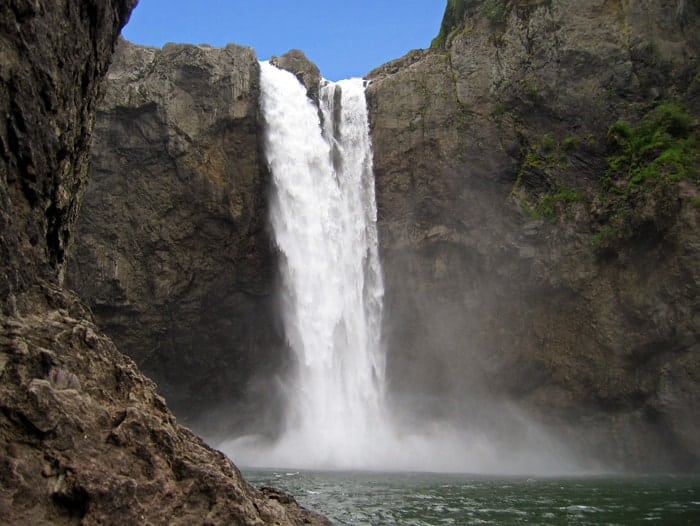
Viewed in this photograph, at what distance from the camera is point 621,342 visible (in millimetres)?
23625

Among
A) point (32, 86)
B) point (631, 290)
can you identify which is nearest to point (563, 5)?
point (631, 290)

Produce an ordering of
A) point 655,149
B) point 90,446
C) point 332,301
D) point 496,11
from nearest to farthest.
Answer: point 90,446 < point 655,149 < point 332,301 < point 496,11

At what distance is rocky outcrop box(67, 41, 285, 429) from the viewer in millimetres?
25578

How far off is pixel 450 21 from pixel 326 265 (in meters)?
14.1

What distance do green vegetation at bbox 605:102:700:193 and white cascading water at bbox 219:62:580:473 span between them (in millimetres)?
10350

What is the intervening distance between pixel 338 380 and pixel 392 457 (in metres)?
3.93

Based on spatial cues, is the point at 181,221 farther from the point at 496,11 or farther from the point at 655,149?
the point at 655,149

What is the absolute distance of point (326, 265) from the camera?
2750cm

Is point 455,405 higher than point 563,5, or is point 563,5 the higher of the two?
point 563,5

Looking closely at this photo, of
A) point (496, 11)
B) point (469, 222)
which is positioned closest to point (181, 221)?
point (469, 222)

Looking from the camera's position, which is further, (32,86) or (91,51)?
(91,51)

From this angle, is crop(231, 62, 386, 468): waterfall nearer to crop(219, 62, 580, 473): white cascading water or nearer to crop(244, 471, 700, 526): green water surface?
crop(219, 62, 580, 473): white cascading water

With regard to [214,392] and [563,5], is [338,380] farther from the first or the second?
[563,5]

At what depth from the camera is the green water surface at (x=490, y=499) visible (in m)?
11.0
